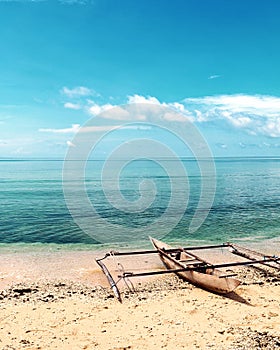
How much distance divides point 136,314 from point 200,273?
8.47ft

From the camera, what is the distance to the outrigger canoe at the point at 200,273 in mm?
9539

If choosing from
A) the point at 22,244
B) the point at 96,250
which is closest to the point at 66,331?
the point at 96,250

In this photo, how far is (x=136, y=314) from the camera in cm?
866

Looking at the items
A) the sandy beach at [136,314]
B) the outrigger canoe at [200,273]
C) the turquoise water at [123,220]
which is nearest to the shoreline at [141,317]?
the sandy beach at [136,314]

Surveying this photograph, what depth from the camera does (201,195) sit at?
37312 mm

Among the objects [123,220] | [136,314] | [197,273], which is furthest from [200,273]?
[123,220]

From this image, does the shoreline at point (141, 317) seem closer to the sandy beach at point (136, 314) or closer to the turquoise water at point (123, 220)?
the sandy beach at point (136, 314)

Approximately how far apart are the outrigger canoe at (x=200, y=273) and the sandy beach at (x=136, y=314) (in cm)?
23

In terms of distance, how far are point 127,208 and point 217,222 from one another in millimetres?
8851

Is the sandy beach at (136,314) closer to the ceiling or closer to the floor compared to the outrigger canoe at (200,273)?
closer to the floor

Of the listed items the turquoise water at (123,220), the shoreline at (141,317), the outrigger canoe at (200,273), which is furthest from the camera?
the turquoise water at (123,220)

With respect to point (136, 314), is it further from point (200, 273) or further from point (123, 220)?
point (123, 220)

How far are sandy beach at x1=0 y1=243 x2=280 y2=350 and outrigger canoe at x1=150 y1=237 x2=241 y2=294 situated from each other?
226 mm

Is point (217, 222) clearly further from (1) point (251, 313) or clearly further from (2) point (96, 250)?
(1) point (251, 313)
